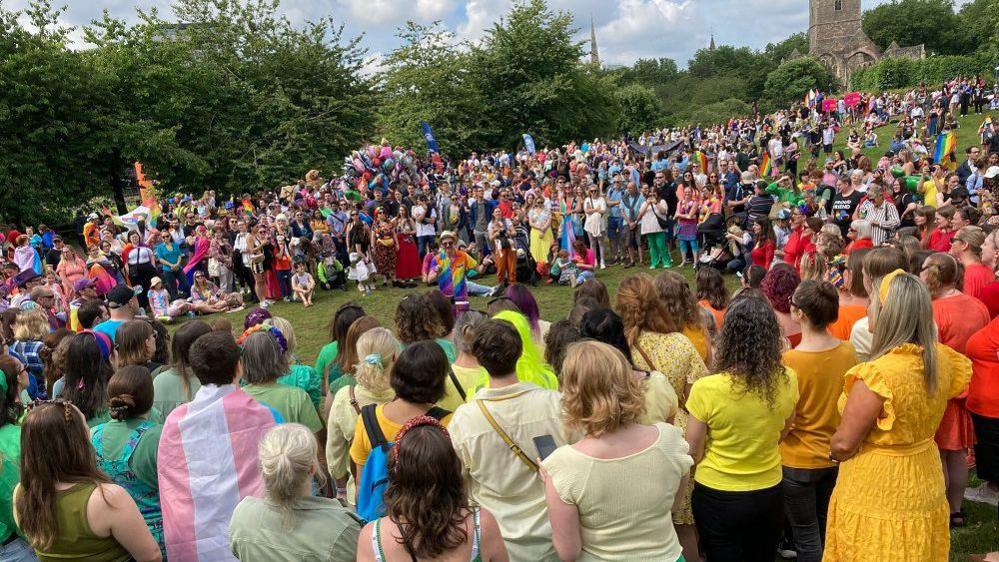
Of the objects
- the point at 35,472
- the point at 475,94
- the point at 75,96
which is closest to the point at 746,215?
the point at 35,472

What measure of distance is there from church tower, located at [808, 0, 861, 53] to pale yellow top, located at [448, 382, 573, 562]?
91.3 metres

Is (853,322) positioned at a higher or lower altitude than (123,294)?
lower

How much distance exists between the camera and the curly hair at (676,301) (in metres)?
3.94

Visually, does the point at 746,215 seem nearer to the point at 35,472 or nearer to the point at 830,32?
the point at 35,472

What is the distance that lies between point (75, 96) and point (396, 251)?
14.7 metres

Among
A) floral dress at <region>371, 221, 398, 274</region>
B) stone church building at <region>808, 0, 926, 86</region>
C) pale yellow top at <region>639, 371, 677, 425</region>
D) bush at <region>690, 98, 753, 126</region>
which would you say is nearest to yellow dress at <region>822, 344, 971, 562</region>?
pale yellow top at <region>639, 371, 677, 425</region>

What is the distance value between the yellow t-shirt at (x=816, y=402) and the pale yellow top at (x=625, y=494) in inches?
44.4

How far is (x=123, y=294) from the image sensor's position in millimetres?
6820

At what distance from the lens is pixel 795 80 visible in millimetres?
69375

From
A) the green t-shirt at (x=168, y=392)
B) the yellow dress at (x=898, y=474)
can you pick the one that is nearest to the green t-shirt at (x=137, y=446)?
the green t-shirt at (x=168, y=392)

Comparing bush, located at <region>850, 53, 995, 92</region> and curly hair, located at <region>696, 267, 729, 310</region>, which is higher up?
bush, located at <region>850, 53, 995, 92</region>

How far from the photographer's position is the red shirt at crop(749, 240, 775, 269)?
10609mm

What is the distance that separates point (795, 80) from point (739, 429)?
75113mm

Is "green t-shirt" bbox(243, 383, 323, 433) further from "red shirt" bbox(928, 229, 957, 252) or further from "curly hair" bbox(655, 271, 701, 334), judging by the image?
"red shirt" bbox(928, 229, 957, 252)
